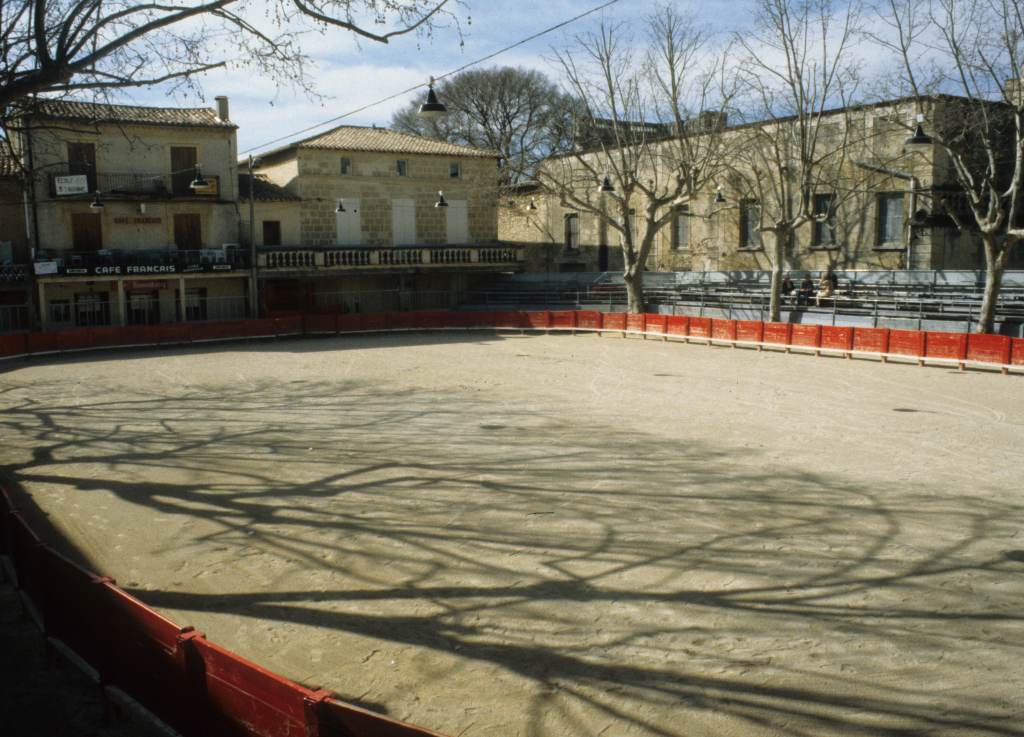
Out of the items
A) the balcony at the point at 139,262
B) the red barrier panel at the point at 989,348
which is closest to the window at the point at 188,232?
the balcony at the point at 139,262

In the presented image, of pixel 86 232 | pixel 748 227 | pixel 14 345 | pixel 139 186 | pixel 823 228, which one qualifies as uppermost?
pixel 139 186

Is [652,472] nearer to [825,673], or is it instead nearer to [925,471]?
[925,471]

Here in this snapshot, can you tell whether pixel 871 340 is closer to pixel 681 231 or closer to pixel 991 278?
pixel 991 278

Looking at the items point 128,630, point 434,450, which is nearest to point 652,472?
point 434,450

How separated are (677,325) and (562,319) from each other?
681 cm

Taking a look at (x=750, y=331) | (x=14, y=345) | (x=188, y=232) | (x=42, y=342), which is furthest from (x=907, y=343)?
(x=188, y=232)

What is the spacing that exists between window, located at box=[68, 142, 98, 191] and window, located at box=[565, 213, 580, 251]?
2690 cm

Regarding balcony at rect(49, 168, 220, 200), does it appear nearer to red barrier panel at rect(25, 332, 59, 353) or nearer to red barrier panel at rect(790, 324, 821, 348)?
red barrier panel at rect(25, 332, 59, 353)

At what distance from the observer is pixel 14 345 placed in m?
31.2

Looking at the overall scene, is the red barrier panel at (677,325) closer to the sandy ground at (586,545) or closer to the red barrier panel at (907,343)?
the red barrier panel at (907,343)

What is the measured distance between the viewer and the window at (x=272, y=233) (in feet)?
147

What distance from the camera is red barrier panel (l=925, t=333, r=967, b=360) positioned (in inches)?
973

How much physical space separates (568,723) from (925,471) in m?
9.14

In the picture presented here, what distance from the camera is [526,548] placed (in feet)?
31.9
